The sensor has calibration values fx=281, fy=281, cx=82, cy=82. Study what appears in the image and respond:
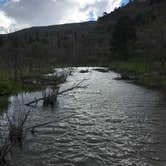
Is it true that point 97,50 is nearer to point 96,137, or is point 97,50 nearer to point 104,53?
point 104,53

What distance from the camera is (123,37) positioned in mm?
74250

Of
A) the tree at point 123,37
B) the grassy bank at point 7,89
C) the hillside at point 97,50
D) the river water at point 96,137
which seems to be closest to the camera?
the river water at point 96,137

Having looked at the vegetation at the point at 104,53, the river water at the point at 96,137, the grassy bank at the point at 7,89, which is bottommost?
the river water at the point at 96,137

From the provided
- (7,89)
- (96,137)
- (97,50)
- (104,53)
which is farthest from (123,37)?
(96,137)

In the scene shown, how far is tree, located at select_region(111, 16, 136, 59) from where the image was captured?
7319cm

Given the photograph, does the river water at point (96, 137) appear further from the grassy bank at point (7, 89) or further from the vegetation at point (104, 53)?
the vegetation at point (104, 53)

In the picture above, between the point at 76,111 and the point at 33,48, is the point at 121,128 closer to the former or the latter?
the point at 76,111

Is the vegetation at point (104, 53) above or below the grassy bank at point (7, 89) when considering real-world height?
above

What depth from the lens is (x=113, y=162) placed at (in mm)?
9375

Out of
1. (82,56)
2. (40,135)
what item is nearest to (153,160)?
(40,135)

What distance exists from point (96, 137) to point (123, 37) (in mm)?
64567

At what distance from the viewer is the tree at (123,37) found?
7319 centimetres

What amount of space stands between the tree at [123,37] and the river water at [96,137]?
55132mm

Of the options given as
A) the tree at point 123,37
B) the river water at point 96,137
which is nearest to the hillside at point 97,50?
the tree at point 123,37
